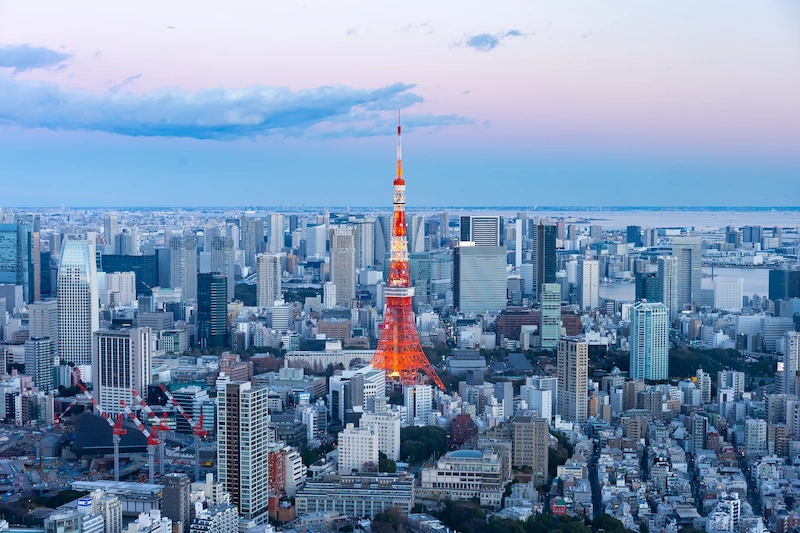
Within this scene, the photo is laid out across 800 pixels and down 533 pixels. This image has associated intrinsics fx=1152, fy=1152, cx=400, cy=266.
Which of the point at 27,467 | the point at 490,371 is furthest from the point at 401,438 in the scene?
the point at 490,371

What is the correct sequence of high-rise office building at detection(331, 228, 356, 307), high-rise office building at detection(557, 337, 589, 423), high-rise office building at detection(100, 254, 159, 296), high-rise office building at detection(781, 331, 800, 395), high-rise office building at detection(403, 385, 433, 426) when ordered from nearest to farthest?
high-rise office building at detection(403, 385, 433, 426), high-rise office building at detection(557, 337, 589, 423), high-rise office building at detection(781, 331, 800, 395), high-rise office building at detection(331, 228, 356, 307), high-rise office building at detection(100, 254, 159, 296)

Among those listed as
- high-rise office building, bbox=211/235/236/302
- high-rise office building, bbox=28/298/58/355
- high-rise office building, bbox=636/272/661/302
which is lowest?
high-rise office building, bbox=28/298/58/355

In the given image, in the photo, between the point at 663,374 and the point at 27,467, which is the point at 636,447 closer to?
the point at 663,374

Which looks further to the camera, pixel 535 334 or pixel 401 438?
pixel 535 334

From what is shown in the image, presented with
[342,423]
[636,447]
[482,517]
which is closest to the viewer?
[482,517]

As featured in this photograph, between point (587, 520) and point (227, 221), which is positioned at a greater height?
point (227, 221)

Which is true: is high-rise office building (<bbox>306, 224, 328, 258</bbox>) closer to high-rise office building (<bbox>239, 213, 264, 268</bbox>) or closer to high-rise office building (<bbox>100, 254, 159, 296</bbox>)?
high-rise office building (<bbox>239, 213, 264, 268</bbox>)

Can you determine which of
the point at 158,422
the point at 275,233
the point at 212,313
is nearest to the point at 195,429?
the point at 158,422

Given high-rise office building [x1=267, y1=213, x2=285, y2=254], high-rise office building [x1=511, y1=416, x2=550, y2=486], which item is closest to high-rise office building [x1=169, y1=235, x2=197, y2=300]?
high-rise office building [x1=267, y1=213, x2=285, y2=254]
